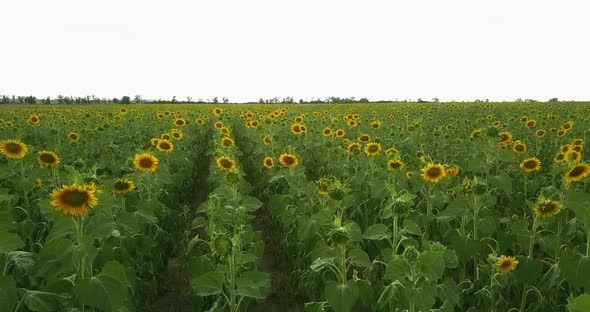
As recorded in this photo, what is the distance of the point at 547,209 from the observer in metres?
3.55

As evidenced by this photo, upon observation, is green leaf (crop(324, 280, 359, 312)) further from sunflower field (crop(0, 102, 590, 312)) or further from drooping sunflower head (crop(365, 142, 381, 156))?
drooping sunflower head (crop(365, 142, 381, 156))

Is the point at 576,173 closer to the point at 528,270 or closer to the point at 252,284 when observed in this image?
the point at 528,270

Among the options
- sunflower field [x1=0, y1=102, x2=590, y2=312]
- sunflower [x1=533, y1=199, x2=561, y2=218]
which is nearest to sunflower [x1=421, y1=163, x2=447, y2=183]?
sunflower field [x1=0, y1=102, x2=590, y2=312]

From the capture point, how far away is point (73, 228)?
2.88 meters

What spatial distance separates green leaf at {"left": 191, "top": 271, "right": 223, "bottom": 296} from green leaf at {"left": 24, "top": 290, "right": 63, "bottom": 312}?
81 centimetres

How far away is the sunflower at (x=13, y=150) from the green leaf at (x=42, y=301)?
315cm

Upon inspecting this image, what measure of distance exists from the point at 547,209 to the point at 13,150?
17.5ft

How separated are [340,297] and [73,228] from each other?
172cm

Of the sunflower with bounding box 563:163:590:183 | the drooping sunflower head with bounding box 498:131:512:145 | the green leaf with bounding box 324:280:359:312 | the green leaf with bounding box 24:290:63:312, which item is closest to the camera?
the green leaf with bounding box 24:290:63:312

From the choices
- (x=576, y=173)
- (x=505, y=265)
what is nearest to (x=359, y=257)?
(x=505, y=265)

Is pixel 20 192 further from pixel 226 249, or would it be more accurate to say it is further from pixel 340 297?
pixel 340 297

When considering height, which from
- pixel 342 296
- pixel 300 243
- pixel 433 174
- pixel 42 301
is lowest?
pixel 300 243

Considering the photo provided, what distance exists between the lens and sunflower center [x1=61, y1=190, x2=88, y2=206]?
277 cm

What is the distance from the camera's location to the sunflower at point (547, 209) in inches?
139
